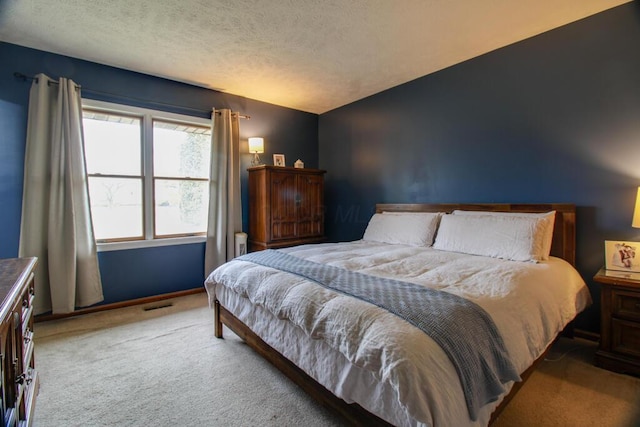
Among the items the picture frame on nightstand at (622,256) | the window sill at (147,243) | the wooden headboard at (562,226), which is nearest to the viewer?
the picture frame on nightstand at (622,256)

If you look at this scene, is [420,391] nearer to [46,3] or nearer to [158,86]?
[46,3]

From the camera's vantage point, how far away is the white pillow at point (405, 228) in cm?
308

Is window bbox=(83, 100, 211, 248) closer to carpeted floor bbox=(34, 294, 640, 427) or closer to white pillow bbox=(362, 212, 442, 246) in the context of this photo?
carpeted floor bbox=(34, 294, 640, 427)

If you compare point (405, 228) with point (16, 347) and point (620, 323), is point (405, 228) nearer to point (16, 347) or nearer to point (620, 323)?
point (620, 323)

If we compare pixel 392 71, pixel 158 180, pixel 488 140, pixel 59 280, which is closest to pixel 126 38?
pixel 158 180

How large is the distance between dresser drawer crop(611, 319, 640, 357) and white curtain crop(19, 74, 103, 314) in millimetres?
4439

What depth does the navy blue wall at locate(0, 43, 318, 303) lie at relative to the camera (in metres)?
2.74

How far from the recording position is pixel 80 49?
2846mm

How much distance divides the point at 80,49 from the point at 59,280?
2.19 metres

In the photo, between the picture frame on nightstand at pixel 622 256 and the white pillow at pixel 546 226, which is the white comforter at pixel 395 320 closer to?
the white pillow at pixel 546 226

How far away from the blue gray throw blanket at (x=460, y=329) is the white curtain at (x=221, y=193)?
2.55 m

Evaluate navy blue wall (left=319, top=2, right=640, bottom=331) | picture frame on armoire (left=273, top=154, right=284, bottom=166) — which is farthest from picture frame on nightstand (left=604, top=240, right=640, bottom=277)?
picture frame on armoire (left=273, top=154, right=284, bottom=166)

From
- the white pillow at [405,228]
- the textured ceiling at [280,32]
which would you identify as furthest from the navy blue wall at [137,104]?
the white pillow at [405,228]

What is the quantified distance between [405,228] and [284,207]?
1.59 m
